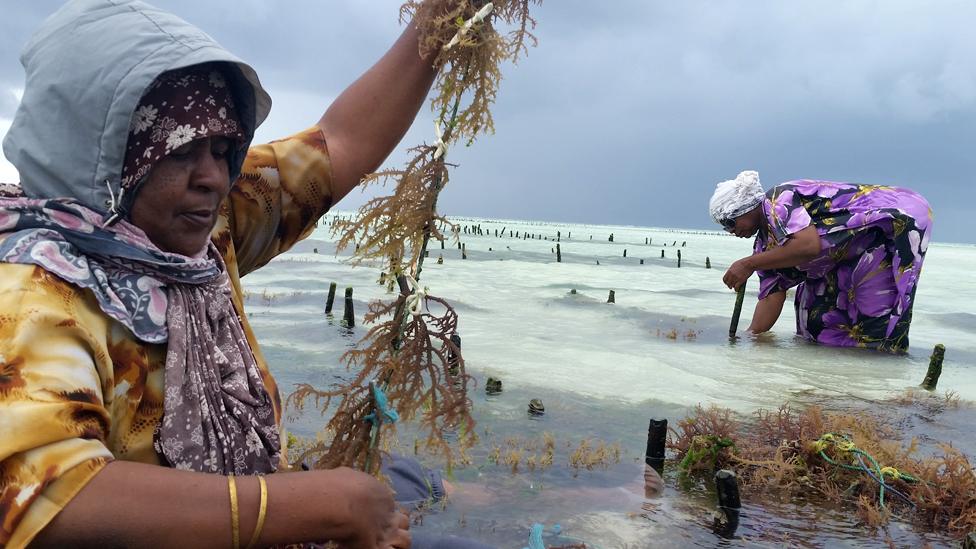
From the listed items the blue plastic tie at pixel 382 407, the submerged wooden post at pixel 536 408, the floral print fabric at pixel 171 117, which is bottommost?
the submerged wooden post at pixel 536 408

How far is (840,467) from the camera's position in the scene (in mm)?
5164

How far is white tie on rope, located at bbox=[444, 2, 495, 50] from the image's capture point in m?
2.13

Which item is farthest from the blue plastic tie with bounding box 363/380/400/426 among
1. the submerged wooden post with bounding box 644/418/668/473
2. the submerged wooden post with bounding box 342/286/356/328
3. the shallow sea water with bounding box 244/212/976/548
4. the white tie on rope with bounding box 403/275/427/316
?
the submerged wooden post with bounding box 342/286/356/328

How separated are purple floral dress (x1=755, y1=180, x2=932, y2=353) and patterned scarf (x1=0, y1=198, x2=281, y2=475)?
8.56 metres

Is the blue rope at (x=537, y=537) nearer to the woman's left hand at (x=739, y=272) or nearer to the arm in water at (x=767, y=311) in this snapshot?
the woman's left hand at (x=739, y=272)

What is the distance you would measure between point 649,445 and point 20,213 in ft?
15.9

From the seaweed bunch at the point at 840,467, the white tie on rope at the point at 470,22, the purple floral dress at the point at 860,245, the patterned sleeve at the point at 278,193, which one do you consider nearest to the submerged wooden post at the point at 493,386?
the seaweed bunch at the point at 840,467

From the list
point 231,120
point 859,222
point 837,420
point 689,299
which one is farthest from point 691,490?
point 689,299

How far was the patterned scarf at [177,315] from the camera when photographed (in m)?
1.73

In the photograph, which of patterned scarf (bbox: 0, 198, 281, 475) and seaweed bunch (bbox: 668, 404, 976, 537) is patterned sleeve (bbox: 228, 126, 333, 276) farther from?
seaweed bunch (bbox: 668, 404, 976, 537)

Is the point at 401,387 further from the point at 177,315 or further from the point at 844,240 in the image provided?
the point at 844,240

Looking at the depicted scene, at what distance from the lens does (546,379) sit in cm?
888

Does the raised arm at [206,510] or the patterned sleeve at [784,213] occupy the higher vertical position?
the patterned sleeve at [784,213]

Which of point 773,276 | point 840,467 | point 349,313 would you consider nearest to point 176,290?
point 840,467
